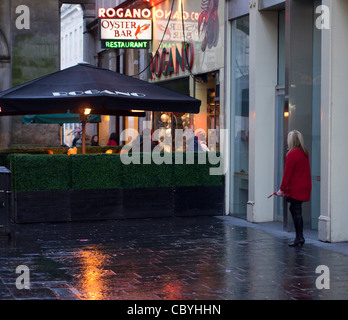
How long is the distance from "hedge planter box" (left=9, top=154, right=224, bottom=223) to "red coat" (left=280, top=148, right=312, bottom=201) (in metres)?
4.04

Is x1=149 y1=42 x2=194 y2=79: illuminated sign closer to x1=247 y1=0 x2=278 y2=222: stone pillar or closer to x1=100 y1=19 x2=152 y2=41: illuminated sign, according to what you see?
x1=100 y1=19 x2=152 y2=41: illuminated sign

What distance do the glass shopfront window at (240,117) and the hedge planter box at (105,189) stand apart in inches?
16.5

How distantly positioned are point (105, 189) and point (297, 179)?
14.8ft

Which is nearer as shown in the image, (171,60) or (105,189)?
(105,189)

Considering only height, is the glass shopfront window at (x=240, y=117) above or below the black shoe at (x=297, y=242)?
above

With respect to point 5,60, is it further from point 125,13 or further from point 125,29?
point 125,29

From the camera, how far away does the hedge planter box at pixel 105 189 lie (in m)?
14.0

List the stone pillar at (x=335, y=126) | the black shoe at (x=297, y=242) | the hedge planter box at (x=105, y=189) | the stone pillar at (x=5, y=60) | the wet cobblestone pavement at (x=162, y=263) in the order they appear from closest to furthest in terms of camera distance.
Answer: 1. the wet cobblestone pavement at (x=162, y=263)
2. the black shoe at (x=297, y=242)
3. the stone pillar at (x=335, y=126)
4. the hedge planter box at (x=105, y=189)
5. the stone pillar at (x=5, y=60)

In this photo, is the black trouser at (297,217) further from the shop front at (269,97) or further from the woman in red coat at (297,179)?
the shop front at (269,97)

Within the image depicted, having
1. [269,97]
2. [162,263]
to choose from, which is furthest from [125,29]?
[162,263]

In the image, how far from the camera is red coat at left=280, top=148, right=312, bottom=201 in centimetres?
1137

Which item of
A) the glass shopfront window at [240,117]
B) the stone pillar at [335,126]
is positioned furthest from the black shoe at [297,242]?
the glass shopfront window at [240,117]

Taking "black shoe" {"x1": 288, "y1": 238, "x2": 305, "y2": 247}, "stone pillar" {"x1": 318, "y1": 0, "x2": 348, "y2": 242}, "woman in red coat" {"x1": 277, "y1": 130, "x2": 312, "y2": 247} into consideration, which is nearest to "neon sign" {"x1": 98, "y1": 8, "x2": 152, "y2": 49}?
"stone pillar" {"x1": 318, "y1": 0, "x2": 348, "y2": 242}

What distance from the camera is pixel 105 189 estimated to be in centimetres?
1452
